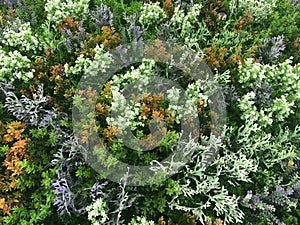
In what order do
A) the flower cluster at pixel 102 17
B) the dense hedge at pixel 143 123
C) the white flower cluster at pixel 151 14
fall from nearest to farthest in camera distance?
the dense hedge at pixel 143 123, the flower cluster at pixel 102 17, the white flower cluster at pixel 151 14

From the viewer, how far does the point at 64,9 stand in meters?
3.72

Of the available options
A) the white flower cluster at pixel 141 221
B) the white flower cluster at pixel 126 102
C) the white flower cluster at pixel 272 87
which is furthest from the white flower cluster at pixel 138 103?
the white flower cluster at pixel 141 221

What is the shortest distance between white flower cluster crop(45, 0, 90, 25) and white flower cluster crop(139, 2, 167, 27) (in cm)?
65

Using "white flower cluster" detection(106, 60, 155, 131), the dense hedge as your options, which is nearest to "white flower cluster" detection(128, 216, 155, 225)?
the dense hedge

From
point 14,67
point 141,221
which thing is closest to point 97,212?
point 141,221

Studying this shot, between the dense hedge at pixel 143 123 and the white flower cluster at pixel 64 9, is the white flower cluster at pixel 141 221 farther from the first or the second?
the white flower cluster at pixel 64 9

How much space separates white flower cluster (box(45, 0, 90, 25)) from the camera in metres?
3.66

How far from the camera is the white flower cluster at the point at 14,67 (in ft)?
10.3

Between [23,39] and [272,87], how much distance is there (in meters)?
2.66

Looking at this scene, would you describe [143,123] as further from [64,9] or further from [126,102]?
[64,9]

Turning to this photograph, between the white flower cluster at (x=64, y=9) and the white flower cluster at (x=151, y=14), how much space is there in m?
0.65

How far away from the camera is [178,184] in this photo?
2795 millimetres

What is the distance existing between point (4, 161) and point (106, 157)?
879 mm

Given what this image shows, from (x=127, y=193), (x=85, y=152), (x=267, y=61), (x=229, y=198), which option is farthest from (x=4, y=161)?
(x=267, y=61)
